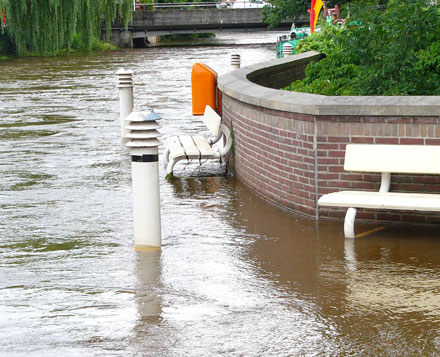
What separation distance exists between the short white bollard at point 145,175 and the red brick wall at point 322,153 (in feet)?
5.19

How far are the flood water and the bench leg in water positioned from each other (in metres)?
0.08

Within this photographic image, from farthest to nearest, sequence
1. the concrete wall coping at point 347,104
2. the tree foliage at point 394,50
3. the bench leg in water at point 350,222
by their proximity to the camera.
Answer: the tree foliage at point 394,50, the concrete wall coping at point 347,104, the bench leg in water at point 350,222

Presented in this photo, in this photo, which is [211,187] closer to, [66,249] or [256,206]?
[256,206]

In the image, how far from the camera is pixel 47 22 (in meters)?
20.7

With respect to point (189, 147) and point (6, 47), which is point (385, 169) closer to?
point (189, 147)

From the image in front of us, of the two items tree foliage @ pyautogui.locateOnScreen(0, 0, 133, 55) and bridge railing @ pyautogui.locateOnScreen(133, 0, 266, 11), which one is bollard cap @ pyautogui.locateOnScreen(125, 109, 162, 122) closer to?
tree foliage @ pyautogui.locateOnScreen(0, 0, 133, 55)

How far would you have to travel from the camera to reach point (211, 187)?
9742mm

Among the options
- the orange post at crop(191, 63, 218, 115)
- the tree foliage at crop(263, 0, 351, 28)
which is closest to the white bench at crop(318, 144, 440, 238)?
the orange post at crop(191, 63, 218, 115)

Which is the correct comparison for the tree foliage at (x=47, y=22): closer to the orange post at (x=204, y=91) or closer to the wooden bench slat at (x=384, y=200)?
the orange post at (x=204, y=91)

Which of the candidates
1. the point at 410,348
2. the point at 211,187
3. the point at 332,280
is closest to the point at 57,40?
the point at 211,187

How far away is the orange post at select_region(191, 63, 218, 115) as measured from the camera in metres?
11.6

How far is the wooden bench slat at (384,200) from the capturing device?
686 cm

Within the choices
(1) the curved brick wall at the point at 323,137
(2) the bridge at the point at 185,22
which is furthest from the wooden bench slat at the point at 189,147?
(2) the bridge at the point at 185,22

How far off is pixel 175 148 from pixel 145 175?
3619mm
